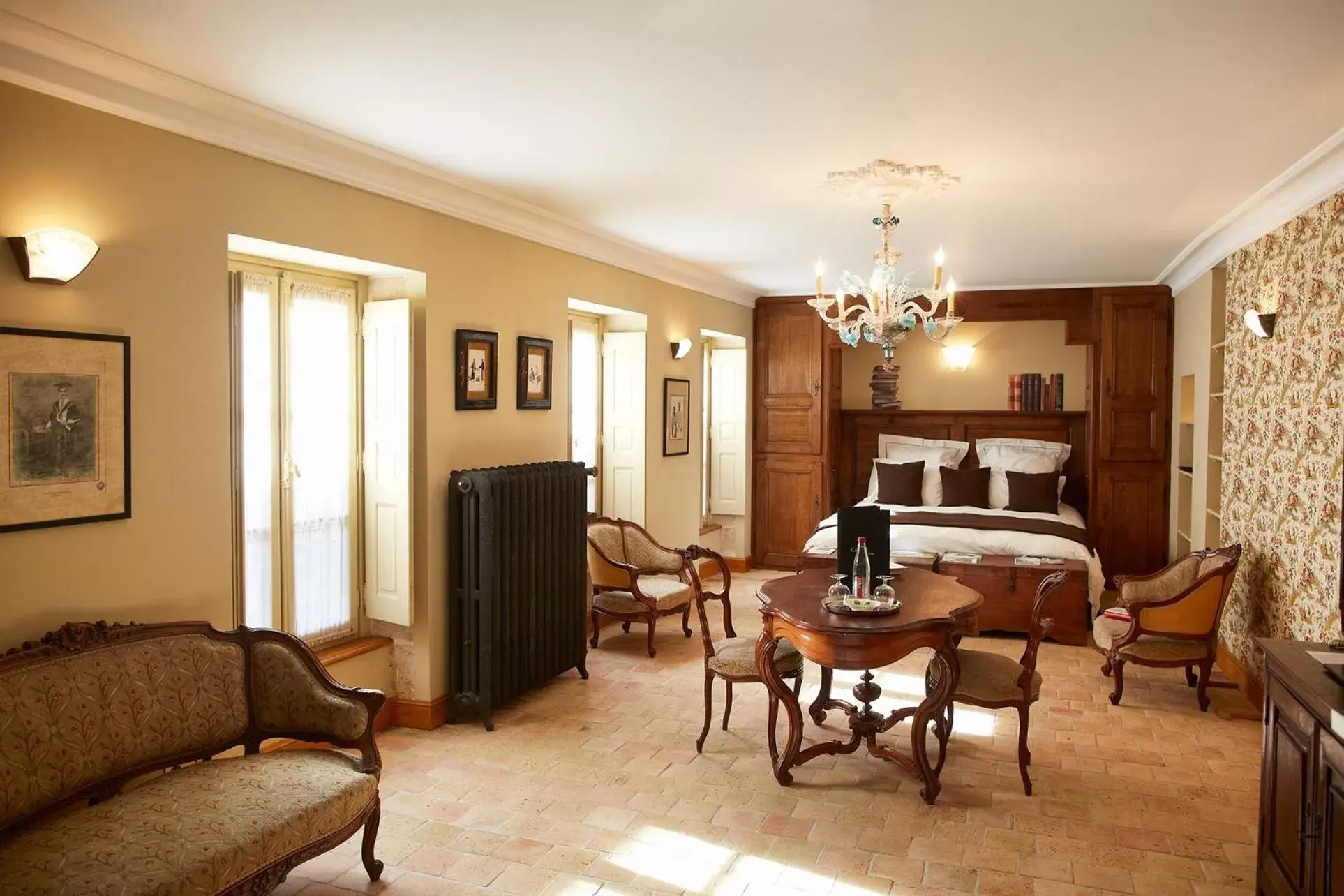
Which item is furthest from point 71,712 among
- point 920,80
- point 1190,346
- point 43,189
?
point 1190,346

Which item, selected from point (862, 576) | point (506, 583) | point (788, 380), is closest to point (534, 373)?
point (506, 583)

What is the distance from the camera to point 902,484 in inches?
320

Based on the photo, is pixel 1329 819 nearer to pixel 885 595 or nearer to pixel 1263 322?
pixel 885 595

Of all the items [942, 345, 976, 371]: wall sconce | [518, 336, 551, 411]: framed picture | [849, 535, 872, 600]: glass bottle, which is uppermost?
[942, 345, 976, 371]: wall sconce

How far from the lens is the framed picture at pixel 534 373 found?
506cm

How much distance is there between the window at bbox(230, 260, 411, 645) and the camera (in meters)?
3.93

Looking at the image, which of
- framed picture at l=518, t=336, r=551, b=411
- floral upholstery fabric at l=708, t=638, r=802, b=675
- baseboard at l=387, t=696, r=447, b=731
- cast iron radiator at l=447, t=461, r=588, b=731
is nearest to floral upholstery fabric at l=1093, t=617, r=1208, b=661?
floral upholstery fabric at l=708, t=638, r=802, b=675

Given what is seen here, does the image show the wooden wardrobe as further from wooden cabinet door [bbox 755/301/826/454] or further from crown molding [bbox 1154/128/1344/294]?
→ crown molding [bbox 1154/128/1344/294]

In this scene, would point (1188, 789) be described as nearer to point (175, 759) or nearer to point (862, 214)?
point (862, 214)

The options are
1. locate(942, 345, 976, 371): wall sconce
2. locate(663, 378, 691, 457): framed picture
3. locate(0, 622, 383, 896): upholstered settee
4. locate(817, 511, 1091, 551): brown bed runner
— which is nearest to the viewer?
locate(0, 622, 383, 896): upholstered settee

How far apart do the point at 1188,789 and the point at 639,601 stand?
3077mm

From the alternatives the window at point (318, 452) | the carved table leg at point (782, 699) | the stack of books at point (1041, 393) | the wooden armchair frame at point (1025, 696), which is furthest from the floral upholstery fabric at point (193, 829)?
the stack of books at point (1041, 393)

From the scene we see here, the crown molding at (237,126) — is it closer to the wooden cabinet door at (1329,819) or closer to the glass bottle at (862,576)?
the glass bottle at (862,576)

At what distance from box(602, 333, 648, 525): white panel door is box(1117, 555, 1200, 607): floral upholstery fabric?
321 cm
